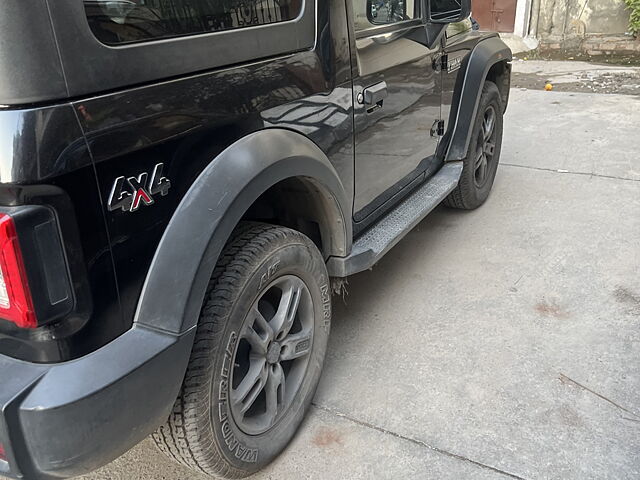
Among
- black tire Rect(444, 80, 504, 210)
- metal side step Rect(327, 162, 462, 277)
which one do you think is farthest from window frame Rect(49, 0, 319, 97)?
black tire Rect(444, 80, 504, 210)

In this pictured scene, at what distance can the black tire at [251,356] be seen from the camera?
1.77m

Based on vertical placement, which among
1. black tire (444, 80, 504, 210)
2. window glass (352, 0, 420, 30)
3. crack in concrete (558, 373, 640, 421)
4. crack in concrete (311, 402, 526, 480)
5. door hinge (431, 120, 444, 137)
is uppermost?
window glass (352, 0, 420, 30)

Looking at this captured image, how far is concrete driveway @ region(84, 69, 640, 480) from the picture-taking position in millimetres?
2223

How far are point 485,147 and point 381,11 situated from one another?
5.83 ft

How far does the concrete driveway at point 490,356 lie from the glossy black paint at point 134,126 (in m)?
0.93

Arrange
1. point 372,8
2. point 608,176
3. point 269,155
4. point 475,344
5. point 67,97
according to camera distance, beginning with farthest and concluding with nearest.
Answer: point 608,176
point 475,344
point 372,8
point 269,155
point 67,97

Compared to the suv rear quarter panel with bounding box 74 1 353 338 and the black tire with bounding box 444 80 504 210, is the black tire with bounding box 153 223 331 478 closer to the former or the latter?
the suv rear quarter panel with bounding box 74 1 353 338

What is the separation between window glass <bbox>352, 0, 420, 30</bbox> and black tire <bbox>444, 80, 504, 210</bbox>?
42.8 inches

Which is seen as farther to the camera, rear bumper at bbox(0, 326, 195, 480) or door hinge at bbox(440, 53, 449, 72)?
door hinge at bbox(440, 53, 449, 72)

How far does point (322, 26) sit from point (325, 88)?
0.75 feet

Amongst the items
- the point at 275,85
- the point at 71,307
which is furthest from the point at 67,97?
the point at 275,85

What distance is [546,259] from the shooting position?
3.64 m

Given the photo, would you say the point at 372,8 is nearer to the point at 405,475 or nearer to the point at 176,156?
the point at 176,156

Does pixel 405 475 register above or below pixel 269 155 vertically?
below
